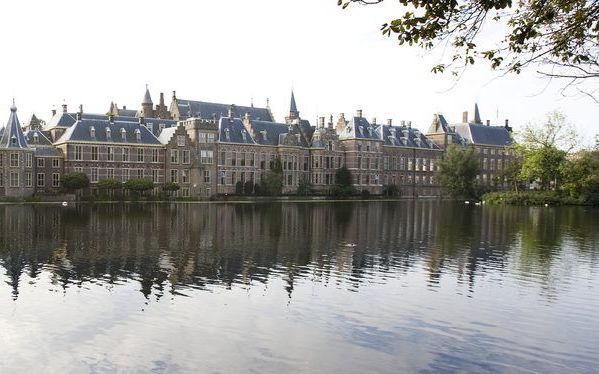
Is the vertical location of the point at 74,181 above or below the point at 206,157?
below

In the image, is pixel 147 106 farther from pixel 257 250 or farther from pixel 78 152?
pixel 257 250

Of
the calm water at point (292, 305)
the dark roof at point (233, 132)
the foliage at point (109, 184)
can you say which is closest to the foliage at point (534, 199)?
the dark roof at point (233, 132)

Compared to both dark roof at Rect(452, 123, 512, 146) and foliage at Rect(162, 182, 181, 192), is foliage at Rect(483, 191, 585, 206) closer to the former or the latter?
dark roof at Rect(452, 123, 512, 146)

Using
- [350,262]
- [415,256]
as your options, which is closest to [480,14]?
[350,262]

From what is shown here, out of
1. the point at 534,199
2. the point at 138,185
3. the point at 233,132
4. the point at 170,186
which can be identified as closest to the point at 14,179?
the point at 138,185

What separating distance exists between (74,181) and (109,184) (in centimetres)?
395

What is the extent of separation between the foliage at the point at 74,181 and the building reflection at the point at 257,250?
27512 millimetres

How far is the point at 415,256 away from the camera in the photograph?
26766mm

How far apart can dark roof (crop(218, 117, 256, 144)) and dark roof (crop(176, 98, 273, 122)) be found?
8050 mm

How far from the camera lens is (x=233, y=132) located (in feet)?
286

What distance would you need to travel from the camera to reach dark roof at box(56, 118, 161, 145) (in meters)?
75.1

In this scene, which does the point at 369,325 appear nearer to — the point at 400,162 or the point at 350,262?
the point at 350,262

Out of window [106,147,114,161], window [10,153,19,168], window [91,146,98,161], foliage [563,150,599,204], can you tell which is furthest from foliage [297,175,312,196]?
window [10,153,19,168]

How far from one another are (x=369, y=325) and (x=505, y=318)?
380 cm
